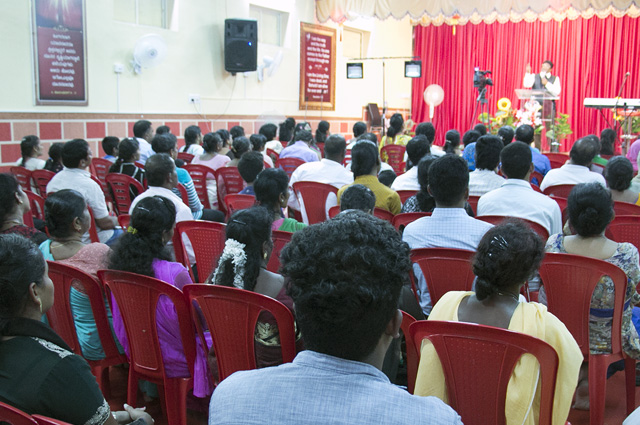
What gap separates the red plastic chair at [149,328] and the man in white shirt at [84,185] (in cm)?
172

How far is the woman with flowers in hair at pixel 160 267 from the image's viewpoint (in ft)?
7.04

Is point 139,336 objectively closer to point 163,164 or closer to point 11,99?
point 163,164

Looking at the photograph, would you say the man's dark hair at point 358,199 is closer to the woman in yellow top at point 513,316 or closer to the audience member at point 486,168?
the woman in yellow top at point 513,316

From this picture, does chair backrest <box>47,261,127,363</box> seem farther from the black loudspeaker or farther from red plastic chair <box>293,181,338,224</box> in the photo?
the black loudspeaker

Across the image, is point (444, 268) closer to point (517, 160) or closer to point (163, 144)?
point (517, 160)

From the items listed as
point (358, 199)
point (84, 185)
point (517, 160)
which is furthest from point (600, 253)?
point (84, 185)

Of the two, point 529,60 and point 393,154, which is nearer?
point 393,154

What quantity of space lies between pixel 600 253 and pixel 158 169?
7.71 feet

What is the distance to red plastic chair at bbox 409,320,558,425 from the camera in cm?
145

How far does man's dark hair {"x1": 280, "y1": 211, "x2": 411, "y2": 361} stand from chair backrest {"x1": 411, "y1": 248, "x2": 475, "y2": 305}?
4.15ft

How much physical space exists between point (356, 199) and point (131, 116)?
20.6 ft

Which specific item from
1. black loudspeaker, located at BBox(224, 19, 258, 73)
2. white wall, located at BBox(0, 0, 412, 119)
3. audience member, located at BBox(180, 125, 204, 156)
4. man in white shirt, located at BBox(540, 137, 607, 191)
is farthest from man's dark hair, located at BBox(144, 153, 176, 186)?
black loudspeaker, located at BBox(224, 19, 258, 73)

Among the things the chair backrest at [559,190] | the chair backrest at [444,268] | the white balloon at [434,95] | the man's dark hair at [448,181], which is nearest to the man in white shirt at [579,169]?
the chair backrest at [559,190]

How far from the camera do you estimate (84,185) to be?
12.7ft
